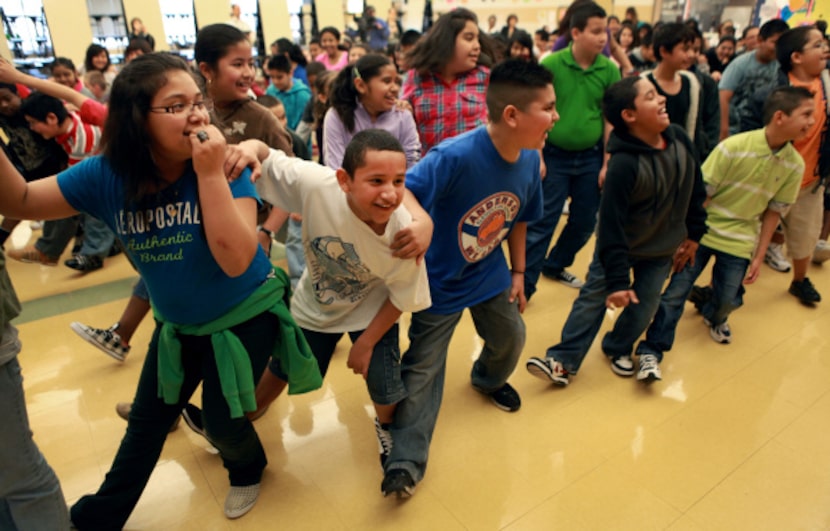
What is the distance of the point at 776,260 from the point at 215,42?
11.8 feet

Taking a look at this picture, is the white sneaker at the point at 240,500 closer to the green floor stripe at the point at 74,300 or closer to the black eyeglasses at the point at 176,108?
the black eyeglasses at the point at 176,108

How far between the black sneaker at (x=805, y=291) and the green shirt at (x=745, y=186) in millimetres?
768

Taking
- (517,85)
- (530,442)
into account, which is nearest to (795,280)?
(530,442)

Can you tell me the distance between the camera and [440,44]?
8.61ft

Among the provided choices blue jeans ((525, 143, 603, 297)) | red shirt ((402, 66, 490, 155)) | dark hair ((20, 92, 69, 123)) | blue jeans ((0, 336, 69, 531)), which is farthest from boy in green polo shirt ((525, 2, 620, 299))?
dark hair ((20, 92, 69, 123))

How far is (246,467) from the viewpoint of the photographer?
1.74 metres

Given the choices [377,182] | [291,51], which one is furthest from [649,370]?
[291,51]

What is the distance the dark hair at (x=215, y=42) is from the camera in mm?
A: 1896

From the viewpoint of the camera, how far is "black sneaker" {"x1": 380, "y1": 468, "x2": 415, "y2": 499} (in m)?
1.68

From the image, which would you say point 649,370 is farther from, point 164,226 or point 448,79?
point 164,226

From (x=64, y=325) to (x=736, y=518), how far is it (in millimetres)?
3220

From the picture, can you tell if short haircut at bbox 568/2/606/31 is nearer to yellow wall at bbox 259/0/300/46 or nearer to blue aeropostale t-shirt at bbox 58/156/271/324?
blue aeropostale t-shirt at bbox 58/156/271/324

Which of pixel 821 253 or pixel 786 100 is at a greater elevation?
pixel 786 100

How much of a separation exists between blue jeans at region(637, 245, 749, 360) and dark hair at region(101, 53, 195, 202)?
7.18 feet
